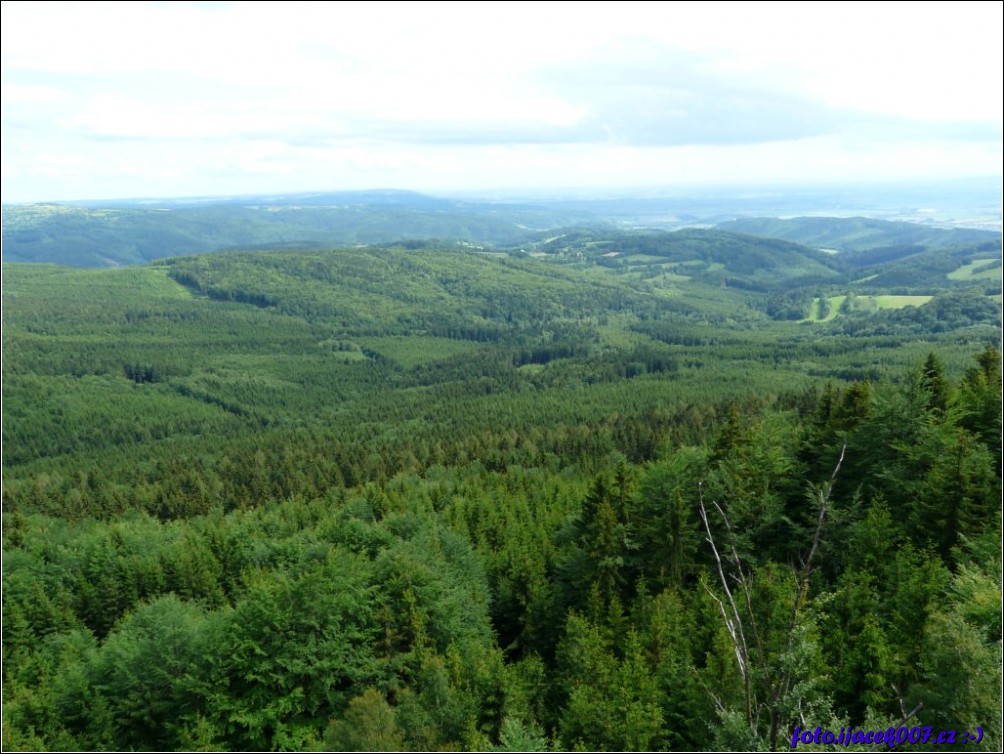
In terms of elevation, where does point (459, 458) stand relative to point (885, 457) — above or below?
below

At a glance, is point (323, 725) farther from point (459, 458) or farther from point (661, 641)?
point (459, 458)

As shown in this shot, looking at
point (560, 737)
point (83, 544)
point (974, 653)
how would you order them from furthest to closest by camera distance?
1. point (83, 544)
2. point (560, 737)
3. point (974, 653)

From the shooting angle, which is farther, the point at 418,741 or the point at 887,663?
the point at 418,741

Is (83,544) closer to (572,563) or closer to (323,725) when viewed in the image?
(323,725)

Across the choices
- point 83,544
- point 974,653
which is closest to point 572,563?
point 974,653

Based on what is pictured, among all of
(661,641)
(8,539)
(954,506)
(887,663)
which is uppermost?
(954,506)

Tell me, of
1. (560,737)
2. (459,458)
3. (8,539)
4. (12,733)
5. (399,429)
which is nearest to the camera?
(560,737)

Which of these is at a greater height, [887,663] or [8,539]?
[887,663]

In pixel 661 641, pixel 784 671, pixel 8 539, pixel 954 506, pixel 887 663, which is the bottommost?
pixel 8 539

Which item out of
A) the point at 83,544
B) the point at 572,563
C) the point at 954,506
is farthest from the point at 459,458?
the point at 954,506
